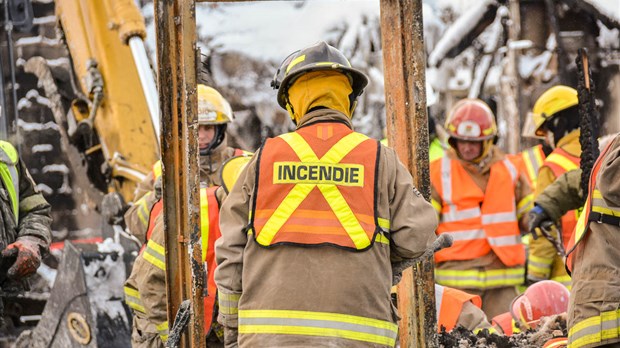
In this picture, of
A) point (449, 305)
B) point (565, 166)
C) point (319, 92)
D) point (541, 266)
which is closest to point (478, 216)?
point (541, 266)

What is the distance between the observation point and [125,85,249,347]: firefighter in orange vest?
18.4 ft

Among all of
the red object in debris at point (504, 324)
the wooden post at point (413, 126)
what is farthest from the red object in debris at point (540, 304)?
the wooden post at point (413, 126)

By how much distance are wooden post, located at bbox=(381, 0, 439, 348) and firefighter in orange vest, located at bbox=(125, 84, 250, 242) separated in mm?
1800

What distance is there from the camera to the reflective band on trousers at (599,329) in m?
4.54

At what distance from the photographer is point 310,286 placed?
420 cm

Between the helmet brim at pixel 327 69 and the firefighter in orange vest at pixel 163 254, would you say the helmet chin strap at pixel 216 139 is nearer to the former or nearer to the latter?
the firefighter in orange vest at pixel 163 254

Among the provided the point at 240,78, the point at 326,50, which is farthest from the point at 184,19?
the point at 240,78

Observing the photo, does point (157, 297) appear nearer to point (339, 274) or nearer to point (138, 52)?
point (339, 274)

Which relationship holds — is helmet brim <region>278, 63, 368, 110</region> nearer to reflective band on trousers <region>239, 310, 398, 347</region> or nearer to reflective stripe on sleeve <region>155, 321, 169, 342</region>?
reflective band on trousers <region>239, 310, 398, 347</region>

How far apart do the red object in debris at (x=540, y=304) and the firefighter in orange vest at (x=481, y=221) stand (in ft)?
5.11

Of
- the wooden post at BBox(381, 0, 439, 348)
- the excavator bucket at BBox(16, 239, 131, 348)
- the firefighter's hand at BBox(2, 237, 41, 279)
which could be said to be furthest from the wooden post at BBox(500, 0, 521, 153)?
the wooden post at BBox(381, 0, 439, 348)

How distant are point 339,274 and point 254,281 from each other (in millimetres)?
330

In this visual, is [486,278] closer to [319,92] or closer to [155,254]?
[155,254]

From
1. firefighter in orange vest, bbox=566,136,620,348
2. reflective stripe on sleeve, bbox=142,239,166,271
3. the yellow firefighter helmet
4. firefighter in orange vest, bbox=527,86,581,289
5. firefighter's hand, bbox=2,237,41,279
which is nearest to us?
firefighter in orange vest, bbox=566,136,620,348
